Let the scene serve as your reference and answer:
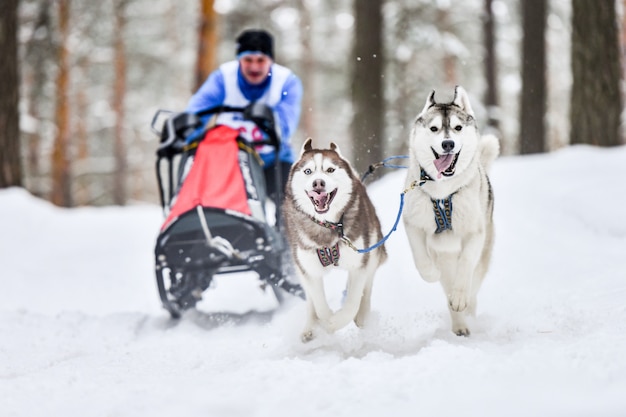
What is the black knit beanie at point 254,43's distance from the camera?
5.07 m

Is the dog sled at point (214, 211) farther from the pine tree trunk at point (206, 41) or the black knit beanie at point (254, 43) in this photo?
the pine tree trunk at point (206, 41)

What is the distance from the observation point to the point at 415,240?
3.46m

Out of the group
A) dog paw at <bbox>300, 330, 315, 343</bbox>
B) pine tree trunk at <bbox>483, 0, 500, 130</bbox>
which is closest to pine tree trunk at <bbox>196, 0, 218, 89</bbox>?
pine tree trunk at <bbox>483, 0, 500, 130</bbox>

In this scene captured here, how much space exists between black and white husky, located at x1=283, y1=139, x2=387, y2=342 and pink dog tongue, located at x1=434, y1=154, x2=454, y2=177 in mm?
485

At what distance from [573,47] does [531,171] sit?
185 cm

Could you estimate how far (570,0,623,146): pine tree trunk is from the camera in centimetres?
761

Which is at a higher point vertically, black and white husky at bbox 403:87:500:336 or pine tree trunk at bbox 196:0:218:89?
pine tree trunk at bbox 196:0:218:89

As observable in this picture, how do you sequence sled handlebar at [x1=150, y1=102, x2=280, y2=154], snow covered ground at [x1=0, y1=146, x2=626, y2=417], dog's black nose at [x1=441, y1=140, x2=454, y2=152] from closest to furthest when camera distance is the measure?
snow covered ground at [x1=0, y1=146, x2=626, y2=417] → dog's black nose at [x1=441, y1=140, x2=454, y2=152] → sled handlebar at [x1=150, y1=102, x2=280, y2=154]

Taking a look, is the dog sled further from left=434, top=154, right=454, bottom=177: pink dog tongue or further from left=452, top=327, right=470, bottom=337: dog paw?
left=434, top=154, right=454, bottom=177: pink dog tongue

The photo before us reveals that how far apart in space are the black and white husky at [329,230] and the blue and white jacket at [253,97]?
1.59 m

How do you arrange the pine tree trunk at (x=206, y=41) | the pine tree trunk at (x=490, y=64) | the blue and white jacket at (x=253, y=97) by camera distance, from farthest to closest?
the pine tree trunk at (x=490, y=64) < the pine tree trunk at (x=206, y=41) < the blue and white jacket at (x=253, y=97)

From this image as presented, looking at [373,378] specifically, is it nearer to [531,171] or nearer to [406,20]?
[531,171]

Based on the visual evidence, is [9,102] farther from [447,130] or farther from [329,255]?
[447,130]

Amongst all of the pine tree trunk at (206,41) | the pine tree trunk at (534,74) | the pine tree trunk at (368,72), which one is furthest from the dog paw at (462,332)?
the pine tree trunk at (206,41)
